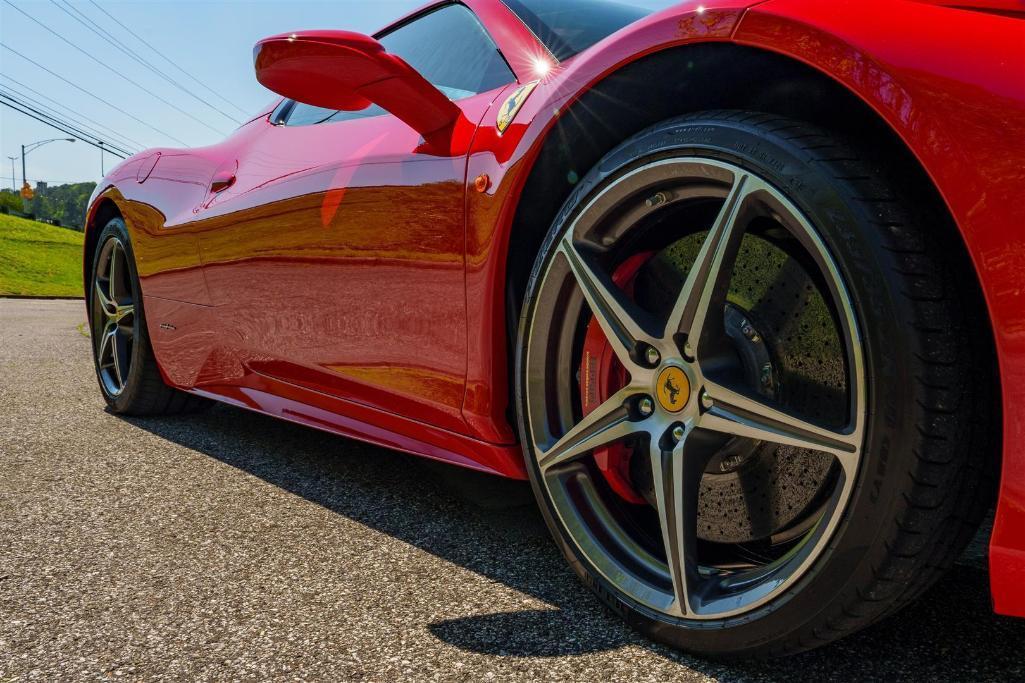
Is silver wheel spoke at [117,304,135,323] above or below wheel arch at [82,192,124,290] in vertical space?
below

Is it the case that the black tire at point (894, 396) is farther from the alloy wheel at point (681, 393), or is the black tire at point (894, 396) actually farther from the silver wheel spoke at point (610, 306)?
the silver wheel spoke at point (610, 306)

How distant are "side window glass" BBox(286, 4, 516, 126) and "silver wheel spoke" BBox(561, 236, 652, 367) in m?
0.57

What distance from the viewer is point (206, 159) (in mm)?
3176

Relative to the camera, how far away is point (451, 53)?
2232mm

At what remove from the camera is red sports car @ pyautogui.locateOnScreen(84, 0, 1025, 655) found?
111cm

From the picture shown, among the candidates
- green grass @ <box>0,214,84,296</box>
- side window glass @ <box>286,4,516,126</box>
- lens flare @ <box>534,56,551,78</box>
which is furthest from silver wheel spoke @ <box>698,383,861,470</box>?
green grass @ <box>0,214,84,296</box>

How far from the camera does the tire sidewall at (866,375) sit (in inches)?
44.1

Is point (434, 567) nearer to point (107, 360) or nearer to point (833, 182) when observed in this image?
point (833, 182)

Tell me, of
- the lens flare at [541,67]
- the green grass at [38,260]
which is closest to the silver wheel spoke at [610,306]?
the lens flare at [541,67]

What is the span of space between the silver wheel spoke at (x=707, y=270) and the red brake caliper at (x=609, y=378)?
25cm

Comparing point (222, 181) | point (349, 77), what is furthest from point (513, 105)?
point (222, 181)

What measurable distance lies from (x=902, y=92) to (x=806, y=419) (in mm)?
452

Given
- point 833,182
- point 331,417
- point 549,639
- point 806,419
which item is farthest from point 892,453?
point 331,417

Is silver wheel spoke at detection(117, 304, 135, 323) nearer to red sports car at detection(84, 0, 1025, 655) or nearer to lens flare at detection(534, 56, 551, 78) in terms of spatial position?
red sports car at detection(84, 0, 1025, 655)
